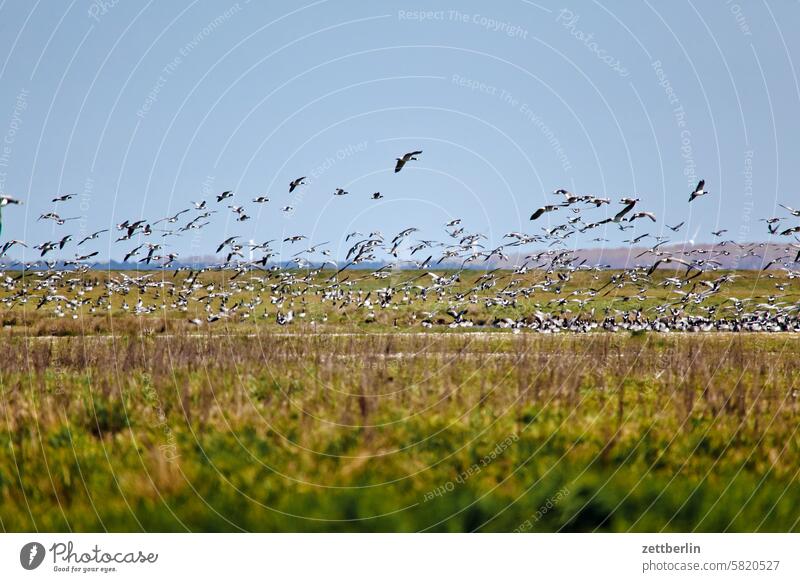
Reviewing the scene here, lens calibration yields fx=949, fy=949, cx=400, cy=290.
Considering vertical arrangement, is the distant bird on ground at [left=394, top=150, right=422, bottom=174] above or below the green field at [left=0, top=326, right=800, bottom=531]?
above

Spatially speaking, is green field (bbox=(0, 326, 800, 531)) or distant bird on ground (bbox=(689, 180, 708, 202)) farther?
distant bird on ground (bbox=(689, 180, 708, 202))

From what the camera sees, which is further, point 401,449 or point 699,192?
point 699,192

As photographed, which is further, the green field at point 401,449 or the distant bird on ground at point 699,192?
the distant bird on ground at point 699,192

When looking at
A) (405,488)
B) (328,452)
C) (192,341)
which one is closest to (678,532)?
(405,488)

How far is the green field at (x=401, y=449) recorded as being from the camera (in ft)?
34.6

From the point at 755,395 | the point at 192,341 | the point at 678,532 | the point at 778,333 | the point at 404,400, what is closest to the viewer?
the point at 678,532

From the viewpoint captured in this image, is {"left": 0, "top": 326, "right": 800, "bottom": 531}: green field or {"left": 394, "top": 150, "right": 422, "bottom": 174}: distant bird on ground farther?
{"left": 394, "top": 150, "right": 422, "bottom": 174}: distant bird on ground

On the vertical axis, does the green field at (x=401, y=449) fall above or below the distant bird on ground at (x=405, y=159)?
below

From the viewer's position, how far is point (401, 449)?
12109 mm

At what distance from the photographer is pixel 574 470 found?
11.7 meters

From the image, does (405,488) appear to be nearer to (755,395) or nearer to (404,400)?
(404,400)

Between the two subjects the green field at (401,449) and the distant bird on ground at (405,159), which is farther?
the distant bird on ground at (405,159)

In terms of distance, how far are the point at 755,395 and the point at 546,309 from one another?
43.7m

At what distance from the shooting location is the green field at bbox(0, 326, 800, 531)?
10555 mm
